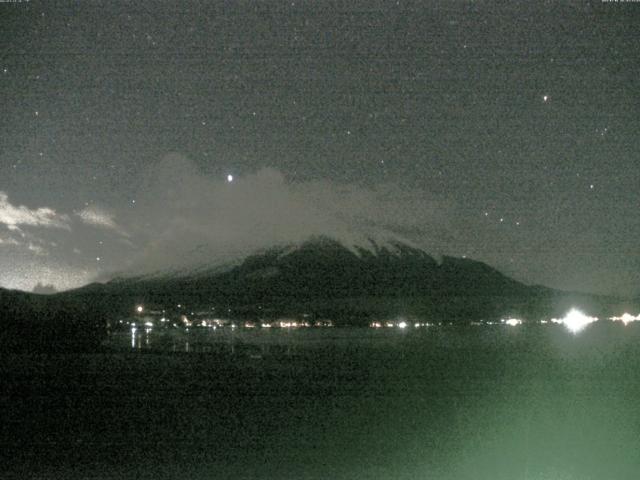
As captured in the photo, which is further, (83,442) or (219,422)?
(219,422)

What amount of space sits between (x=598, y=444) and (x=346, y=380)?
529 inches

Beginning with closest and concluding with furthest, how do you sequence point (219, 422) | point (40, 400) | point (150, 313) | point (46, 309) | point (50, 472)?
point (50, 472) < point (219, 422) < point (40, 400) < point (46, 309) < point (150, 313)

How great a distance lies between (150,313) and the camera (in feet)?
A: 541

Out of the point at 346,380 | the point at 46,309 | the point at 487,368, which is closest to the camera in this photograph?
the point at 346,380

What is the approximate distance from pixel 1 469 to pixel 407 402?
37.8ft

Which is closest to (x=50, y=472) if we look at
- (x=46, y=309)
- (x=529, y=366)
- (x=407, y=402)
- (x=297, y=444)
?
(x=297, y=444)

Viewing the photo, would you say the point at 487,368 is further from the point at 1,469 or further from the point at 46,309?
the point at 46,309

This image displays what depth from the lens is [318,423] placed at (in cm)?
1792

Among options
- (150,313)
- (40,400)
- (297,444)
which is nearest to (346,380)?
(40,400)

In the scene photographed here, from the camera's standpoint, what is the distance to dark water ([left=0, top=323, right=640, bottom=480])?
13086mm

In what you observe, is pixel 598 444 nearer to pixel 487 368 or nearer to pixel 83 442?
pixel 83 442

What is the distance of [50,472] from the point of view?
41.5ft

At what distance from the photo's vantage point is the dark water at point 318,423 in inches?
515

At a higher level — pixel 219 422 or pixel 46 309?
pixel 46 309
